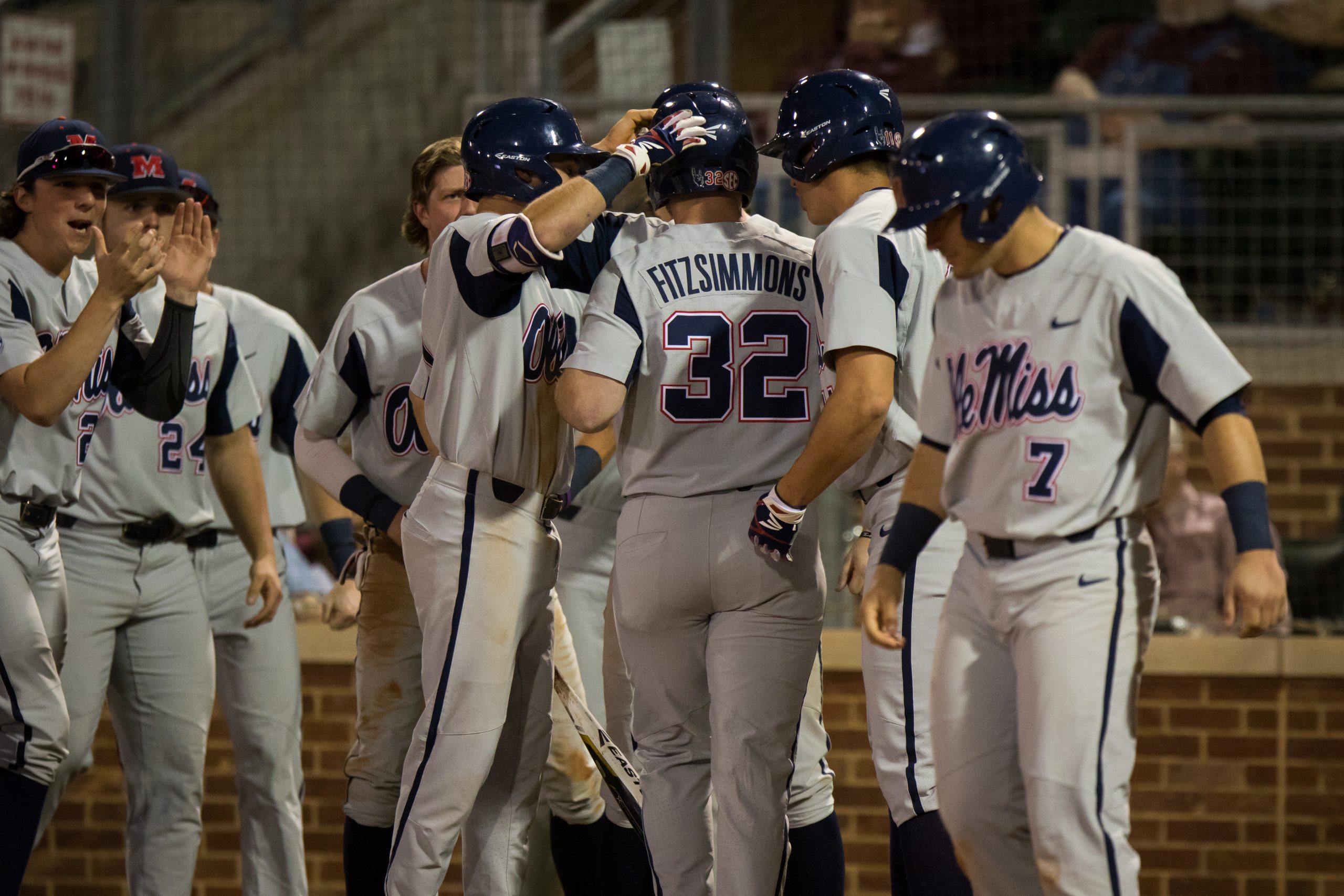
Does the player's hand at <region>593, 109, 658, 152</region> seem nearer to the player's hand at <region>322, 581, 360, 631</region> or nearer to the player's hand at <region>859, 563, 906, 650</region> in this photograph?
the player's hand at <region>859, 563, 906, 650</region>

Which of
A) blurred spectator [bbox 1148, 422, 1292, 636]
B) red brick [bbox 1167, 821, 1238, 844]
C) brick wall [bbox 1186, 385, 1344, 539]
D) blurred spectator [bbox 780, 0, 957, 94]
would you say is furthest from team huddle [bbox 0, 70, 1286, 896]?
blurred spectator [bbox 780, 0, 957, 94]

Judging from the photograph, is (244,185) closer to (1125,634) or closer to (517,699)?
(517,699)

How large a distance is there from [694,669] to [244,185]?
17.6ft

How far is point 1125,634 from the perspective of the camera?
2547mm

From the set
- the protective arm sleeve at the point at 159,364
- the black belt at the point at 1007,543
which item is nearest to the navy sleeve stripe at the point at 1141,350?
the black belt at the point at 1007,543

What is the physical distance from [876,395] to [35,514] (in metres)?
2.00

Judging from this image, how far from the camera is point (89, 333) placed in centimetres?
344

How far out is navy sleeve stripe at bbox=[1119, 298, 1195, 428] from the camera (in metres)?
2.52

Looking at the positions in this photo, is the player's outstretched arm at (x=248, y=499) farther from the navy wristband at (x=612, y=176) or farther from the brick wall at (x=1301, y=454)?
the brick wall at (x=1301, y=454)

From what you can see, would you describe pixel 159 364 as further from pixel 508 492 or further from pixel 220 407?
pixel 508 492

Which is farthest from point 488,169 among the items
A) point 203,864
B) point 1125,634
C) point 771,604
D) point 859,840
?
point 203,864

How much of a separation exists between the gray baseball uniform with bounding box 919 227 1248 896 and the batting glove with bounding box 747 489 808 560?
1.30 feet

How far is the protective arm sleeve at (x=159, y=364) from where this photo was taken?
375cm

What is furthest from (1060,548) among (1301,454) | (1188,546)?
(1301,454)
